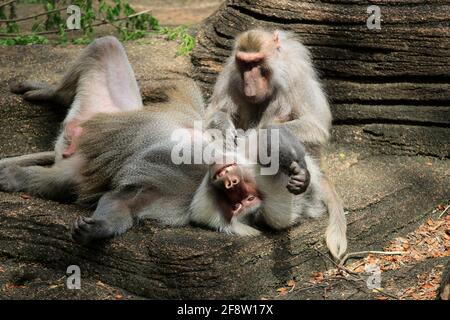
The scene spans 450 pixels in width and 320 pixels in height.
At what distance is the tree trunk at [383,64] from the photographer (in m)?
6.86

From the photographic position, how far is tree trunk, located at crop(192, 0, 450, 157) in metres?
6.86

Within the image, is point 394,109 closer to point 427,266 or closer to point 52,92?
point 427,266

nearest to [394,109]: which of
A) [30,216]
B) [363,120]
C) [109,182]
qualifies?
[363,120]

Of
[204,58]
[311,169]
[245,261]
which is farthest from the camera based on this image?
[204,58]

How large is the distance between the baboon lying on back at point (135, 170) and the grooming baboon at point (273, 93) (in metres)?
0.27

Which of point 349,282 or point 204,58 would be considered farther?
point 204,58

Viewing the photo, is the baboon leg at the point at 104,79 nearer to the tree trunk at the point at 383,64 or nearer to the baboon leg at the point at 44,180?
the baboon leg at the point at 44,180

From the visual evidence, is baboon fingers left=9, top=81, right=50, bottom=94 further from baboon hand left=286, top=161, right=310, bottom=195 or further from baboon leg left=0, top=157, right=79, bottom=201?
baboon hand left=286, top=161, right=310, bottom=195

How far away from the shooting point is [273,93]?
626 centimetres

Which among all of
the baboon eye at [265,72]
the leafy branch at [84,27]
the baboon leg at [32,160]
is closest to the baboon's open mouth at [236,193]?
the baboon eye at [265,72]

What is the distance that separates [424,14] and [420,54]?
34cm

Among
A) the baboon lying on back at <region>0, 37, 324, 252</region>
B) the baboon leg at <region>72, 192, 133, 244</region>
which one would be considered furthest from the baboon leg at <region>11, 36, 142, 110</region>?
the baboon leg at <region>72, 192, 133, 244</region>

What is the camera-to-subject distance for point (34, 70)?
7.70m

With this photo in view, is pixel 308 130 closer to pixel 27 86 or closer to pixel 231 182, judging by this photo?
pixel 231 182
